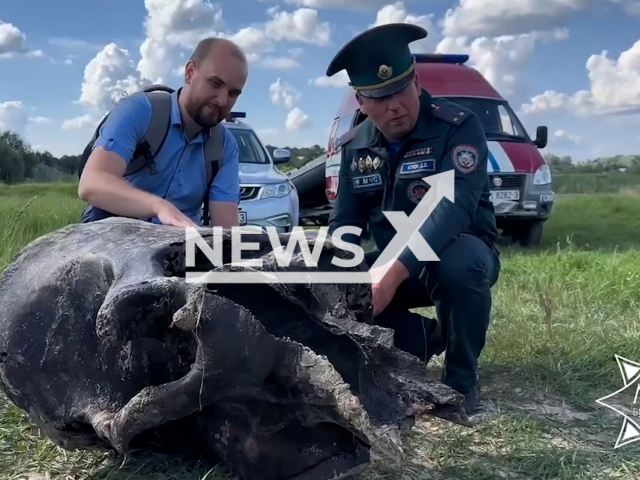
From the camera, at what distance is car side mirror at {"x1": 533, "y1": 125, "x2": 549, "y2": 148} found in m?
8.95

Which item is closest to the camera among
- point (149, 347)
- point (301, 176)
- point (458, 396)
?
point (149, 347)

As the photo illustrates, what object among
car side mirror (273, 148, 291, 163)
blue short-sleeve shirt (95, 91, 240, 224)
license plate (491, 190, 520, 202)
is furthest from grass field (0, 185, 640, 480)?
car side mirror (273, 148, 291, 163)

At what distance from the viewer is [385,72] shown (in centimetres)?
271

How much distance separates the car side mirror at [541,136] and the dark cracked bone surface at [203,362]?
7.55m

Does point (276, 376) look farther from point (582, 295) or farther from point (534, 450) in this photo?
point (582, 295)

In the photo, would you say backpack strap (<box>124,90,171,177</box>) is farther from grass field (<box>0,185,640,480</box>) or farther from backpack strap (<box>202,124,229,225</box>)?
grass field (<box>0,185,640,480</box>)

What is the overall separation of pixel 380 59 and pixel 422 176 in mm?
479

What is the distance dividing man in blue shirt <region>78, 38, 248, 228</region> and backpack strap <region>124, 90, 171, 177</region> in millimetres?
20

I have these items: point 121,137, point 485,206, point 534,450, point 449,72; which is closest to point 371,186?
point 485,206

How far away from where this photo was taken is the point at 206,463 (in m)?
2.06

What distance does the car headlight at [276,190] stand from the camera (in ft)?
24.6

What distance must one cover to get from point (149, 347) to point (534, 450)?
1.32 m

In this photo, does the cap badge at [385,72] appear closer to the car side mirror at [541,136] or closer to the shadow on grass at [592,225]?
the shadow on grass at [592,225]

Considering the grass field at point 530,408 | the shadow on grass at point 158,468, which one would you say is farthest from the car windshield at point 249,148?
the shadow on grass at point 158,468
